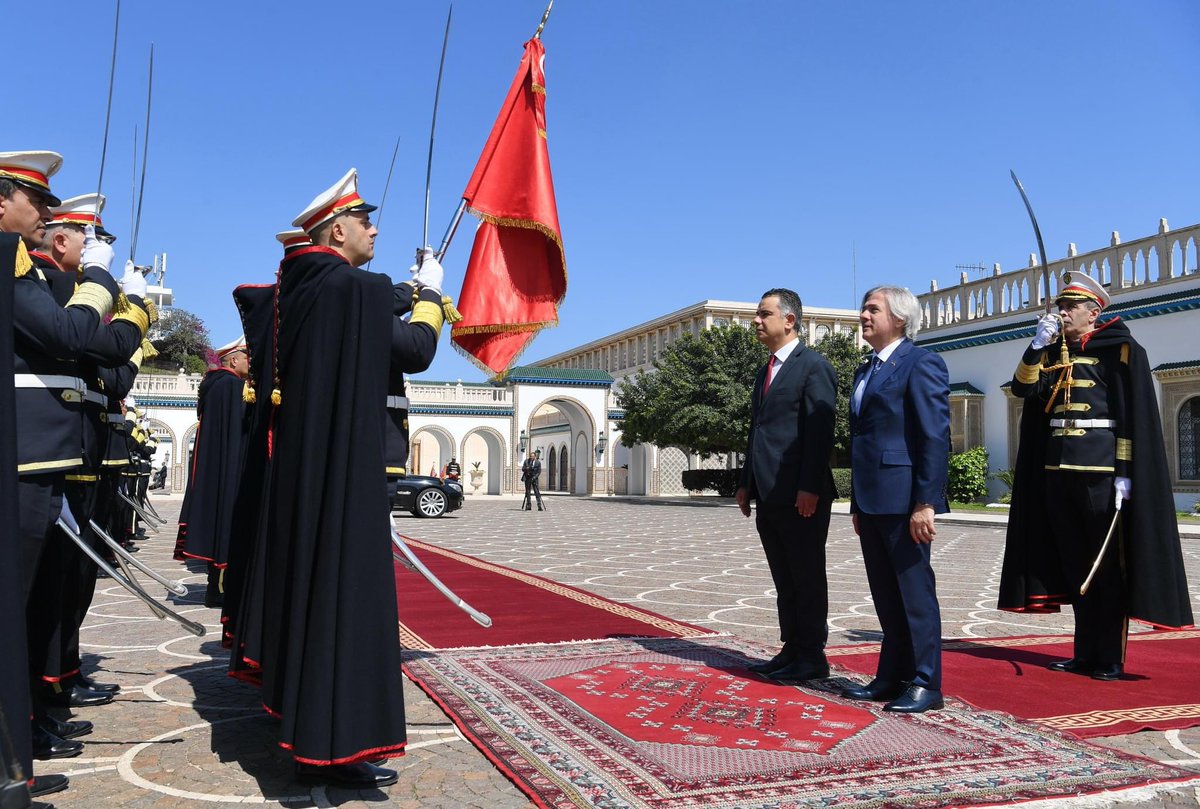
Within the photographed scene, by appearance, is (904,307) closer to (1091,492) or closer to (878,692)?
(1091,492)

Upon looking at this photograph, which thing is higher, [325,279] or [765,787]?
[325,279]

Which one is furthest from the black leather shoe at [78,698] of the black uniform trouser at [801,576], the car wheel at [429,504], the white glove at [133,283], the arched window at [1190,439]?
the arched window at [1190,439]

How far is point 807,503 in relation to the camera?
13.4ft

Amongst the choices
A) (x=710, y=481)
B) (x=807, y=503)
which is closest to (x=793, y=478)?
(x=807, y=503)

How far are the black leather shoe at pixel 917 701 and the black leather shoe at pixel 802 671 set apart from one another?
0.48 meters

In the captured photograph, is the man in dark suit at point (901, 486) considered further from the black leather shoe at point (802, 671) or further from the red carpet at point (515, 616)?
the red carpet at point (515, 616)

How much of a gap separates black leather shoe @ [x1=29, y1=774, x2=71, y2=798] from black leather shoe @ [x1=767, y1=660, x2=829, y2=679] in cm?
272

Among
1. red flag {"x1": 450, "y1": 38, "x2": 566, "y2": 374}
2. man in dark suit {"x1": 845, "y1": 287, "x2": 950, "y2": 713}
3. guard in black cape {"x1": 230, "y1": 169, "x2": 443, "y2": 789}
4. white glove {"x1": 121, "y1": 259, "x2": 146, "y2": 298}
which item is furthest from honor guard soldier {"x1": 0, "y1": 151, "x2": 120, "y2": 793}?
man in dark suit {"x1": 845, "y1": 287, "x2": 950, "y2": 713}

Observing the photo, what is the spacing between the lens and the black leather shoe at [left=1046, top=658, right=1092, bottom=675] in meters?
4.40

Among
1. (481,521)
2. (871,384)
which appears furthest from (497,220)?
(481,521)

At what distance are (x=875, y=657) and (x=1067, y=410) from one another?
158 cm

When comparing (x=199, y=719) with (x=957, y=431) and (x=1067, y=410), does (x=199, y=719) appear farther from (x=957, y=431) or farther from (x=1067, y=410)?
(x=957, y=431)

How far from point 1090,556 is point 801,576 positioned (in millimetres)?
1537

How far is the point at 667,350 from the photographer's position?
1228 inches
